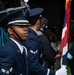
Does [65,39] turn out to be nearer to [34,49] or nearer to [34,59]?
[34,49]

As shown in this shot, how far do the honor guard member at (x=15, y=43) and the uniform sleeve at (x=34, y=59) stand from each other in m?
0.37

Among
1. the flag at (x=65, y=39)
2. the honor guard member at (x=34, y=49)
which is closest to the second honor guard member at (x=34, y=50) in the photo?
the honor guard member at (x=34, y=49)

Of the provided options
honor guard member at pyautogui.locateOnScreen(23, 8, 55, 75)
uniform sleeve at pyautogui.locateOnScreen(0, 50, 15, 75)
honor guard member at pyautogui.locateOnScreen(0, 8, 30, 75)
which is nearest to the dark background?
honor guard member at pyautogui.locateOnScreen(23, 8, 55, 75)

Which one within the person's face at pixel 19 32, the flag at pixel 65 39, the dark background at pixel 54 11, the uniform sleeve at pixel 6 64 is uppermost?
the person's face at pixel 19 32

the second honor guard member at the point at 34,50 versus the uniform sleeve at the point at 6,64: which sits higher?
the uniform sleeve at the point at 6,64

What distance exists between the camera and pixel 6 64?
3188mm

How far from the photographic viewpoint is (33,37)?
4195 mm

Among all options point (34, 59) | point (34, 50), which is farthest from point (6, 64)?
point (34, 50)

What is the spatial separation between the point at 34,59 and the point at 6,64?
2.62 feet

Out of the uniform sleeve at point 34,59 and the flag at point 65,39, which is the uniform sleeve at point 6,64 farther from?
the flag at point 65,39

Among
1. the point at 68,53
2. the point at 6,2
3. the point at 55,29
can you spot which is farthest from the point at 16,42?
the point at 55,29

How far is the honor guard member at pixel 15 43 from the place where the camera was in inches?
128

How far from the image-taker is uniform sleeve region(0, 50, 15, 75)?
10.4 ft

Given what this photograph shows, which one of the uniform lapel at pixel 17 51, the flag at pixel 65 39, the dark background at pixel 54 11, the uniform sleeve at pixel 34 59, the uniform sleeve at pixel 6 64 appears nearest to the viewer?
the uniform sleeve at pixel 6 64
